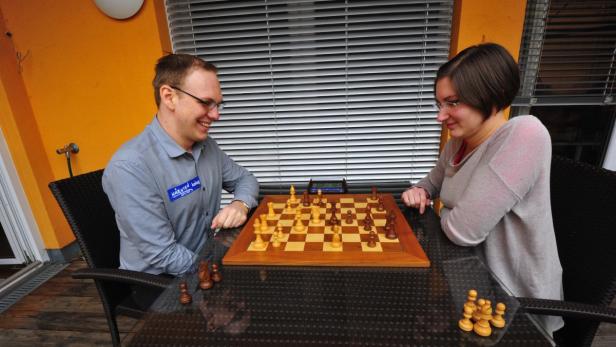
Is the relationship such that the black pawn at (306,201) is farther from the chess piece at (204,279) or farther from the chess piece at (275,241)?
the chess piece at (204,279)

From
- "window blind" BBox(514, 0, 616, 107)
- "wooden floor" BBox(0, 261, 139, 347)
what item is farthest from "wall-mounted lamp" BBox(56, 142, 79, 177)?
"window blind" BBox(514, 0, 616, 107)

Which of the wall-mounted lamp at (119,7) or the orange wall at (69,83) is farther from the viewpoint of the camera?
the orange wall at (69,83)

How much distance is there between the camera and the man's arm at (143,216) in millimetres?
1069

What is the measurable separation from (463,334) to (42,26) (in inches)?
116

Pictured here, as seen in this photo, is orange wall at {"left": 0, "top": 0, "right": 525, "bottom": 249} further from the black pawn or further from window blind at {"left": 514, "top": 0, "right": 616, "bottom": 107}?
the black pawn

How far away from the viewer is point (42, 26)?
2010 millimetres

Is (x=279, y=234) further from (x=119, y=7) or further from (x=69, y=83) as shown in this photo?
(x=69, y=83)

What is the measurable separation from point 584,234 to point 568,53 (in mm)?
1538

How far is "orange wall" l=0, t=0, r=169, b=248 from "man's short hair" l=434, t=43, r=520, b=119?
1893 mm

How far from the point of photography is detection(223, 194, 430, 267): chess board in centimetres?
88

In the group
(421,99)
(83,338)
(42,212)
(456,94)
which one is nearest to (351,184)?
(421,99)

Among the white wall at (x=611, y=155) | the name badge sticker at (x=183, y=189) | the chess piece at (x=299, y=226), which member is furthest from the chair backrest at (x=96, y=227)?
the white wall at (x=611, y=155)

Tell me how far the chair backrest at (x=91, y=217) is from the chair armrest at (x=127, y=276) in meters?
0.09

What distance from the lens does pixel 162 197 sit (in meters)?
1.19
